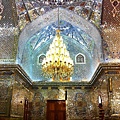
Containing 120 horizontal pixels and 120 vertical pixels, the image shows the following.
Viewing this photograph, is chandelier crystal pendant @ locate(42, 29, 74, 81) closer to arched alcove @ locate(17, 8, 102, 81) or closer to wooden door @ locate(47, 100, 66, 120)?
arched alcove @ locate(17, 8, 102, 81)

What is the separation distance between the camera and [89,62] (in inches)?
436

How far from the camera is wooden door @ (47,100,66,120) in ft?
34.6

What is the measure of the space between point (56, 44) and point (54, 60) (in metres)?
0.62

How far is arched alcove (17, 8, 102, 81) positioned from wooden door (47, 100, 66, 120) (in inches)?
50.4

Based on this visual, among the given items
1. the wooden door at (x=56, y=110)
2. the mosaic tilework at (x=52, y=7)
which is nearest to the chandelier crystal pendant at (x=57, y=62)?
the mosaic tilework at (x=52, y=7)

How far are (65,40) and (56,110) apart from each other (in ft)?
11.9

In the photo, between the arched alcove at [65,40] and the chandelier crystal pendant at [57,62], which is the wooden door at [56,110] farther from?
the chandelier crystal pendant at [57,62]

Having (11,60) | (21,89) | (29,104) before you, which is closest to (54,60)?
(11,60)

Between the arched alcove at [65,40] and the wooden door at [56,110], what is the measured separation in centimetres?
128

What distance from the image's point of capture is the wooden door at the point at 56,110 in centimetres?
1056

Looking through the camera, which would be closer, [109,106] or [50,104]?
[109,106]

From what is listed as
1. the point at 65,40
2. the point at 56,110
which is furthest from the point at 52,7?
the point at 56,110

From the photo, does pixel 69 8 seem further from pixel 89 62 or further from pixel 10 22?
pixel 89 62

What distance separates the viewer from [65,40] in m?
11.2
